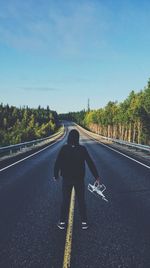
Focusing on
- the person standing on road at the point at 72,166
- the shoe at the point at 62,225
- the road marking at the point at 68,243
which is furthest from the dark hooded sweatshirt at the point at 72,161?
the road marking at the point at 68,243

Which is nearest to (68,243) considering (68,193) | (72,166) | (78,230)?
(78,230)

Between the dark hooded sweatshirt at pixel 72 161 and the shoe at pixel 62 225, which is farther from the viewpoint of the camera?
the shoe at pixel 62 225

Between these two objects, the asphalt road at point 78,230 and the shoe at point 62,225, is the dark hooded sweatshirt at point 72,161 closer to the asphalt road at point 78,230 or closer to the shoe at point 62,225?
the shoe at point 62,225

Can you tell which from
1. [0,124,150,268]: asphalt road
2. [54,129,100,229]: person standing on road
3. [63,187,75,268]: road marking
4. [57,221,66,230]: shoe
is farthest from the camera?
[57,221,66,230]: shoe

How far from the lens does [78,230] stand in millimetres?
7449

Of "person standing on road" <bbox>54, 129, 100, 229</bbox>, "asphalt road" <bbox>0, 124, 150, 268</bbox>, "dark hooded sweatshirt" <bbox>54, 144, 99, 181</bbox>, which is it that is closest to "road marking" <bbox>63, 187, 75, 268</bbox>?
"asphalt road" <bbox>0, 124, 150, 268</bbox>

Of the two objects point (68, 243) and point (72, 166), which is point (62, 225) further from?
point (72, 166)

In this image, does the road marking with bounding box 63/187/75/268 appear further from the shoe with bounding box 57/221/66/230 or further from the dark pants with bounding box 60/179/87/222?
the dark pants with bounding box 60/179/87/222

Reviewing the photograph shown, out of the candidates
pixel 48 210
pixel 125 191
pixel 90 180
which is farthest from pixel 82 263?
pixel 90 180

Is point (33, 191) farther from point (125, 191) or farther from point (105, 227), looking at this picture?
point (105, 227)

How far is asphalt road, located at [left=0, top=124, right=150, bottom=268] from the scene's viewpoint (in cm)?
578

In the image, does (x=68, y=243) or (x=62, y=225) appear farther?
(x=62, y=225)

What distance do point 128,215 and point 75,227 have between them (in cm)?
151

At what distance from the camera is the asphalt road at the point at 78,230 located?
578 centimetres
